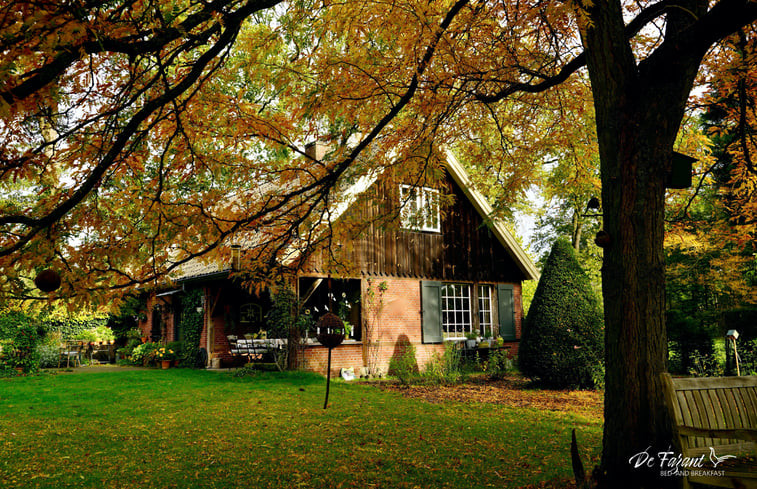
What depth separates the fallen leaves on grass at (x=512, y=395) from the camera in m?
9.13

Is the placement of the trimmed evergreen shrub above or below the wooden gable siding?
below

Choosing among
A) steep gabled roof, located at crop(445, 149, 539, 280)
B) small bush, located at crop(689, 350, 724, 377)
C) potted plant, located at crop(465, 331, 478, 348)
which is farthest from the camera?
steep gabled roof, located at crop(445, 149, 539, 280)

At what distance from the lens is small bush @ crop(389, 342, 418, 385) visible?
1289 cm

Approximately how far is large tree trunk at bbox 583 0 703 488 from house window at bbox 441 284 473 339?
1161 cm

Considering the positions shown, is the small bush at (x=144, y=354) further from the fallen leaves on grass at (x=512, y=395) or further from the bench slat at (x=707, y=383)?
the bench slat at (x=707, y=383)

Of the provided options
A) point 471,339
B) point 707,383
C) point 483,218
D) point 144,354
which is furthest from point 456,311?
point 707,383

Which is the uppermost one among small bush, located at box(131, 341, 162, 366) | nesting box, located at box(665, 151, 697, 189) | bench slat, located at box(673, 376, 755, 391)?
nesting box, located at box(665, 151, 697, 189)

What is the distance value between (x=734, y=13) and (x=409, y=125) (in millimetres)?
3509

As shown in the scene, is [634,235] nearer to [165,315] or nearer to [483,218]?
[483,218]

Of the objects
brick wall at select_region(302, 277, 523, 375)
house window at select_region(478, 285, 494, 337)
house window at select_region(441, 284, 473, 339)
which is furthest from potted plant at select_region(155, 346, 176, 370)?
house window at select_region(478, 285, 494, 337)

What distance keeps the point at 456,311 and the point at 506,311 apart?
190 centimetres

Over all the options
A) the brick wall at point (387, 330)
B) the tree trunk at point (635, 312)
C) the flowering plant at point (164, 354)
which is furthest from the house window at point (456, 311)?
the tree trunk at point (635, 312)

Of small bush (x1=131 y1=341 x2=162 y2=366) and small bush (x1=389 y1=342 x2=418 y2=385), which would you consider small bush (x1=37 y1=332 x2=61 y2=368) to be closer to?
small bush (x1=131 y1=341 x2=162 y2=366)

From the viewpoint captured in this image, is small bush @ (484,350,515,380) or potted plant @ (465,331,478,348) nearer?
small bush @ (484,350,515,380)
